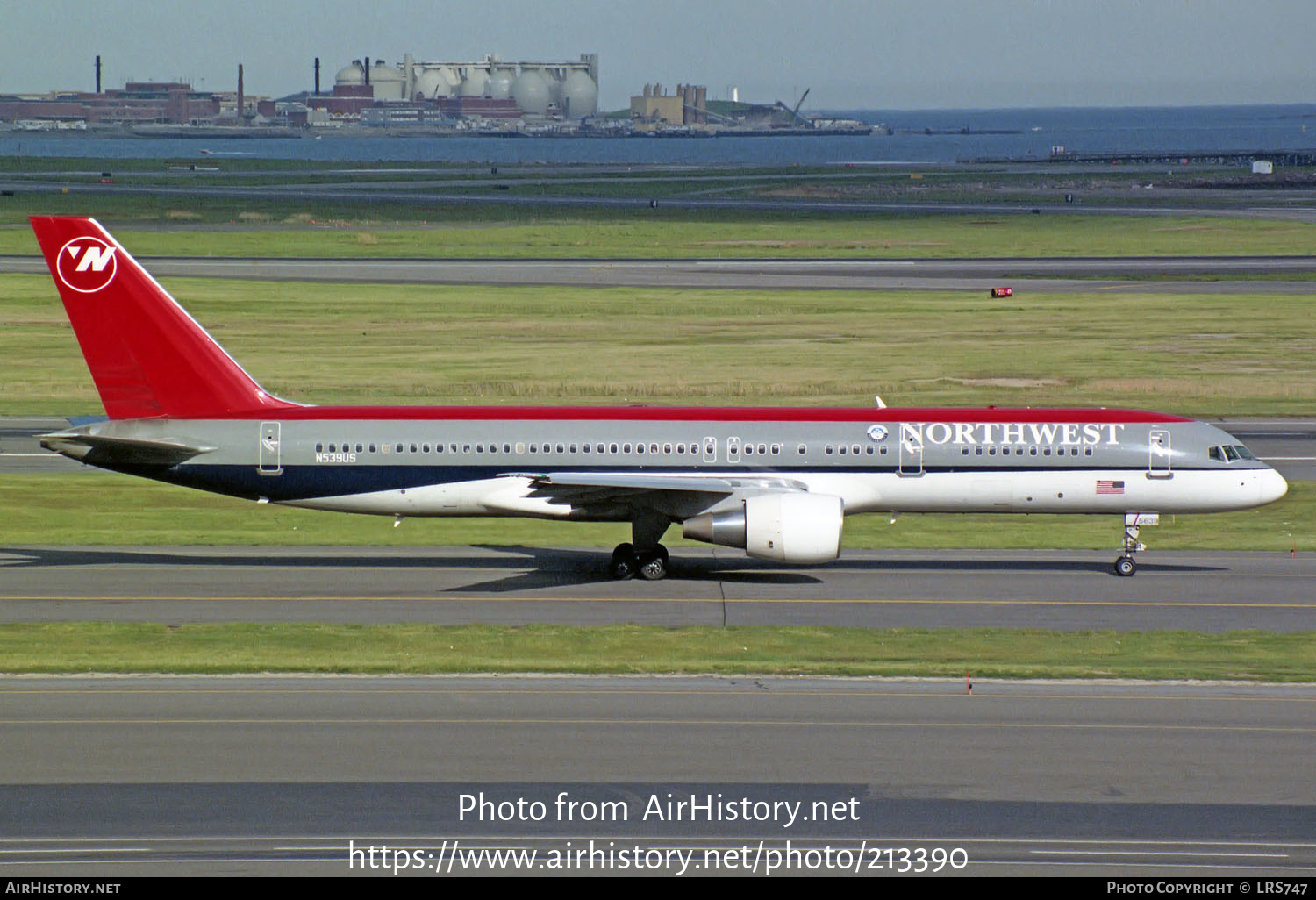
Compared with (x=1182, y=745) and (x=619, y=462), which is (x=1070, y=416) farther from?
(x=1182, y=745)

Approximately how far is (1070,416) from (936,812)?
1957 centimetres

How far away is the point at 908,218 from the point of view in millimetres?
154750

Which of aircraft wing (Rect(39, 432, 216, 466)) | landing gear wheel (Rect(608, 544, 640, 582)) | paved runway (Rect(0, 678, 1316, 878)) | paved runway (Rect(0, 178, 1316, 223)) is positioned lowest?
paved runway (Rect(0, 678, 1316, 878))

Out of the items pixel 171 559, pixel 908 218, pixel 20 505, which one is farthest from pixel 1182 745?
pixel 908 218

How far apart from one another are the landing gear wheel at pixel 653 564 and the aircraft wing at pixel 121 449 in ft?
36.0

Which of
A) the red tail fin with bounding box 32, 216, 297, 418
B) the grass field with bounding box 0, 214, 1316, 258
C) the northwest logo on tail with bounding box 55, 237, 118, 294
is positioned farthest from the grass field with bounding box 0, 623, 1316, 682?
the grass field with bounding box 0, 214, 1316, 258

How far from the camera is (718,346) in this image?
78.7m

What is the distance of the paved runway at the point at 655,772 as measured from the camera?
20.1 m

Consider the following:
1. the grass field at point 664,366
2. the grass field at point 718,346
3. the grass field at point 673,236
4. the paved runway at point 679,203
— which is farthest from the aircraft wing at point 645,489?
the paved runway at point 679,203

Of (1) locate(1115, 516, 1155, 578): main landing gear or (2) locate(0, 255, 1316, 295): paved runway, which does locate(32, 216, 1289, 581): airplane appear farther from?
(2) locate(0, 255, 1316, 295): paved runway

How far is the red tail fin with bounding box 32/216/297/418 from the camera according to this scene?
36.9 meters

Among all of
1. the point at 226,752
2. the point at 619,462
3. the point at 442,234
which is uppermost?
the point at 442,234

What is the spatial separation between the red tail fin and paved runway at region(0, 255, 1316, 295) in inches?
2520
